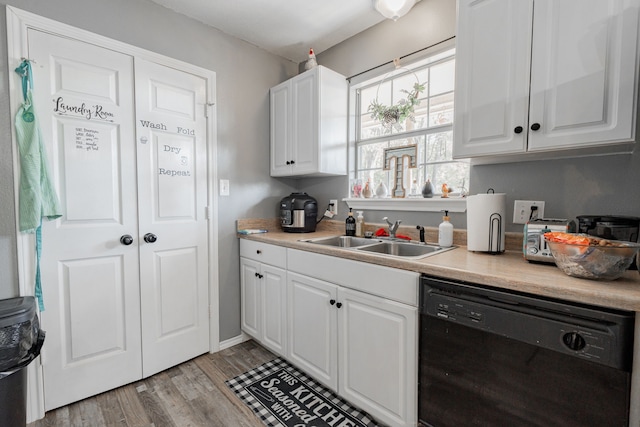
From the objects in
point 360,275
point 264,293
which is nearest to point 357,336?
point 360,275

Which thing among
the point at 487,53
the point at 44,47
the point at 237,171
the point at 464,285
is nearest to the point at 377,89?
the point at 487,53

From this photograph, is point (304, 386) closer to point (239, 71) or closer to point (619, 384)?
point (619, 384)

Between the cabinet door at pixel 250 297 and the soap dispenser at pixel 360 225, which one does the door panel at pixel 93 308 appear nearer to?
the cabinet door at pixel 250 297

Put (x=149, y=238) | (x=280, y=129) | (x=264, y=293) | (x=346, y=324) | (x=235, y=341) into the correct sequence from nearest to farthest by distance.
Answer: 1. (x=346, y=324)
2. (x=149, y=238)
3. (x=264, y=293)
4. (x=235, y=341)
5. (x=280, y=129)

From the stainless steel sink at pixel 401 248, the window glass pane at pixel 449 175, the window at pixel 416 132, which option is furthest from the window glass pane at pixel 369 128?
the stainless steel sink at pixel 401 248

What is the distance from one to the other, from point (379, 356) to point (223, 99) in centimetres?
212

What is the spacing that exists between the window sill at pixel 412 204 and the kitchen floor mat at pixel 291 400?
1292 millimetres

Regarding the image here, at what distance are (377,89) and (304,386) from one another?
2258 millimetres

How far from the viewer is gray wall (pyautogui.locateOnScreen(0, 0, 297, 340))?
4.91 ft

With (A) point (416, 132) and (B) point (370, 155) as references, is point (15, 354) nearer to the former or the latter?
(B) point (370, 155)

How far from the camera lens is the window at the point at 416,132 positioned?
1.96m

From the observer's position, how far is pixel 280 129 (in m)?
2.52

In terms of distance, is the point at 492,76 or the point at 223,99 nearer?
the point at 492,76

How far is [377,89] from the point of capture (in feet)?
7.74
